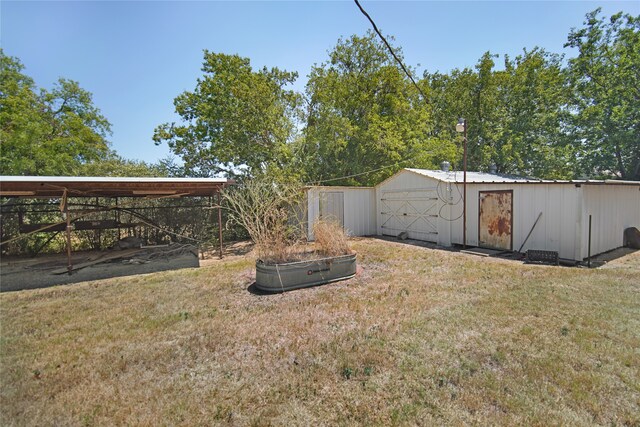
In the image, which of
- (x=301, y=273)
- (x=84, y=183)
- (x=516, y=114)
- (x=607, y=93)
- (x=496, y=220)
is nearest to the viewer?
(x=301, y=273)

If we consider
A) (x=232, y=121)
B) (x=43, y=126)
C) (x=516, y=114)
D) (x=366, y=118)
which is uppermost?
(x=516, y=114)

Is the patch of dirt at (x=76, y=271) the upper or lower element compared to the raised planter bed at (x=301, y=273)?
lower

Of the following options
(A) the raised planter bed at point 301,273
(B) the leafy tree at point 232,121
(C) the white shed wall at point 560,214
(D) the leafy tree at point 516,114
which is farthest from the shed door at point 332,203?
(D) the leafy tree at point 516,114

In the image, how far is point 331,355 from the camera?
3.03 metres

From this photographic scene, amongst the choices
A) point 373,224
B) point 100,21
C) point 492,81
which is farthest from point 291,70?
point 492,81

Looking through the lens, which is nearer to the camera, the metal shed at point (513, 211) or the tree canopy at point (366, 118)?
the metal shed at point (513, 211)

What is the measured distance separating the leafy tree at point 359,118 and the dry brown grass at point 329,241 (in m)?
7.87

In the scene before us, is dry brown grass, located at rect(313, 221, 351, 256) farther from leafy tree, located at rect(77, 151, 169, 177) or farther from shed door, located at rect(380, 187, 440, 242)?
leafy tree, located at rect(77, 151, 169, 177)

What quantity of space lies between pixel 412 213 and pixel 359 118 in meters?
6.56

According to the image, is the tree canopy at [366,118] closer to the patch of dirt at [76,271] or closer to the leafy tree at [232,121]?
the leafy tree at [232,121]

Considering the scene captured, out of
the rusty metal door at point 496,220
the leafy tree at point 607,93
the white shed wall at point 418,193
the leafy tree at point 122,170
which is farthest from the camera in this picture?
the leafy tree at point 607,93

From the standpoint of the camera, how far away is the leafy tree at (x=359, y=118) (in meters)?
14.1

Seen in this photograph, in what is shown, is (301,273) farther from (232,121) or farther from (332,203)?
(232,121)

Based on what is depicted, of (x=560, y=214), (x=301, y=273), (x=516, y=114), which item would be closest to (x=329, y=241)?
(x=301, y=273)
